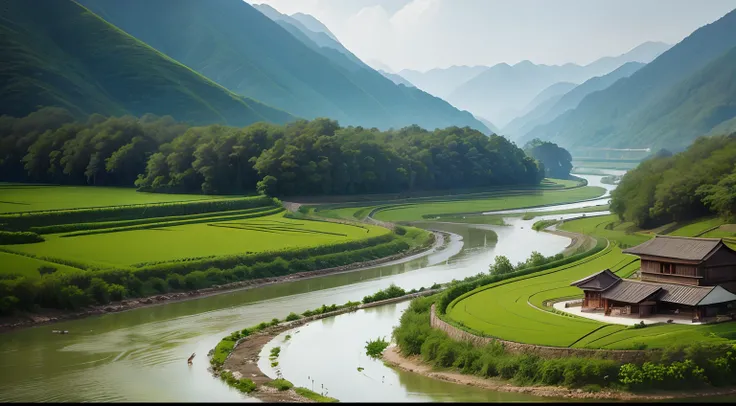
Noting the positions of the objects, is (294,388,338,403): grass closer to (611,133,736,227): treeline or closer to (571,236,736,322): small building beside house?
(571,236,736,322): small building beside house

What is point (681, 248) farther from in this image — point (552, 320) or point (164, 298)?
point (164, 298)

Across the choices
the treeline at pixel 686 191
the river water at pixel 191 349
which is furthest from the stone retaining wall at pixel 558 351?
the treeline at pixel 686 191

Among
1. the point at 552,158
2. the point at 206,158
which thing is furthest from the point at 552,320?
the point at 552,158

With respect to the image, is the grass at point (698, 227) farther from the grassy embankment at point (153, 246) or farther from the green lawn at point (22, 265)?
the green lawn at point (22, 265)

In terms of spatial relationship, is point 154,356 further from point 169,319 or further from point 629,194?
point 629,194

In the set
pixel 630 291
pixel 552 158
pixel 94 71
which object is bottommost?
pixel 630 291
